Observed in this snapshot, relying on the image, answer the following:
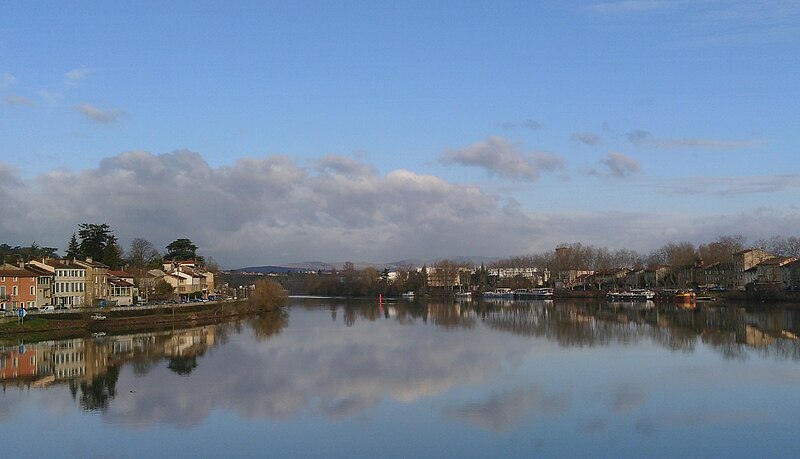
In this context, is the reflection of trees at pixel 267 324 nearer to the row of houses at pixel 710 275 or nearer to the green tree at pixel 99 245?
the green tree at pixel 99 245

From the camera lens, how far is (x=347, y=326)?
47.7m

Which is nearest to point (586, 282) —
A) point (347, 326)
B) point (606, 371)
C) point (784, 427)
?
point (347, 326)

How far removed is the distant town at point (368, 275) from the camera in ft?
156

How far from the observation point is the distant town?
47.6 meters

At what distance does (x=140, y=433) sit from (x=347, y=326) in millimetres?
32434

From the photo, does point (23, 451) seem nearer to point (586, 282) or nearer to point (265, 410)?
point (265, 410)

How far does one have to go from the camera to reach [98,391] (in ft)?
68.2

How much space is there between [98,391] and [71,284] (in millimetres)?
30034

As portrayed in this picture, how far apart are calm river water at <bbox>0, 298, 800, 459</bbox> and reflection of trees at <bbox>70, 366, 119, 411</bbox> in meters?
0.07

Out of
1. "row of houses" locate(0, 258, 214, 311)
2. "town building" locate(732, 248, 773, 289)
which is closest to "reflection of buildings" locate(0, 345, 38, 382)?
"row of houses" locate(0, 258, 214, 311)

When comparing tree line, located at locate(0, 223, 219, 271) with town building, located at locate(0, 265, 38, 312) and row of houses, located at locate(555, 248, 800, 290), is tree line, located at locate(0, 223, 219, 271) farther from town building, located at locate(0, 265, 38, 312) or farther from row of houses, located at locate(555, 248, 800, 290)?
row of houses, located at locate(555, 248, 800, 290)

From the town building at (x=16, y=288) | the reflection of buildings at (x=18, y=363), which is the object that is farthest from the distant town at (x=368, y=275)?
the reflection of buildings at (x=18, y=363)

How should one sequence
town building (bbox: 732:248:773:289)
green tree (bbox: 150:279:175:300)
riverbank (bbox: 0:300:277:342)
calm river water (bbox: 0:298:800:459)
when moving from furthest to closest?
→ town building (bbox: 732:248:773:289)
green tree (bbox: 150:279:175:300)
riverbank (bbox: 0:300:277:342)
calm river water (bbox: 0:298:800:459)

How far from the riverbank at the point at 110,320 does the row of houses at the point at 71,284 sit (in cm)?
236
